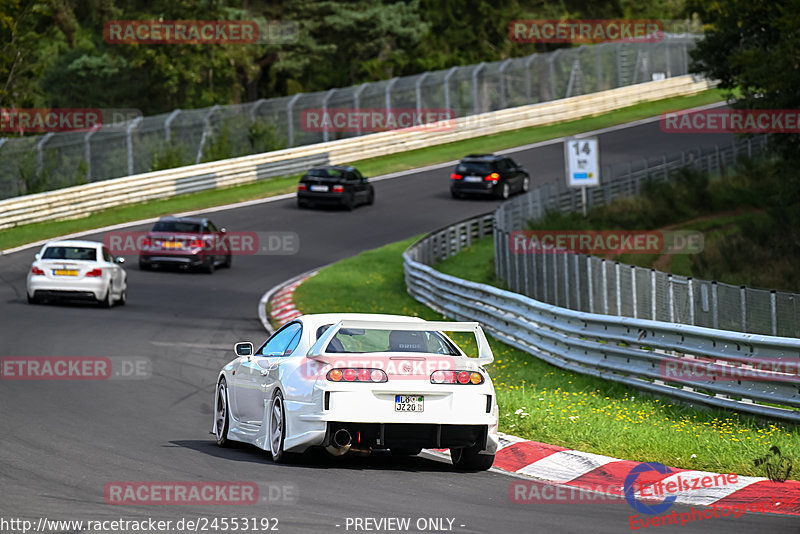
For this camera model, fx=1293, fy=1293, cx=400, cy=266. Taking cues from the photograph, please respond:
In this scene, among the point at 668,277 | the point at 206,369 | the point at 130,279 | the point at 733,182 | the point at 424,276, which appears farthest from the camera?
the point at 733,182

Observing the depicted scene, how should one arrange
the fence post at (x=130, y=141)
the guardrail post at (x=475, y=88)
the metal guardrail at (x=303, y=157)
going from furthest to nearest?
the guardrail post at (x=475, y=88) → the fence post at (x=130, y=141) → the metal guardrail at (x=303, y=157)

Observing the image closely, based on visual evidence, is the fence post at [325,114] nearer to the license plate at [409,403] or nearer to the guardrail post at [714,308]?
the guardrail post at [714,308]

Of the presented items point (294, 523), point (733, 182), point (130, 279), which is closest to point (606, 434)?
point (294, 523)

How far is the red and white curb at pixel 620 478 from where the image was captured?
31.5ft

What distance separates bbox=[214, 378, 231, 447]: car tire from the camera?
12.5 meters

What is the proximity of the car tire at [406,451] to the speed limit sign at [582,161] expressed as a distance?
23.5 metres

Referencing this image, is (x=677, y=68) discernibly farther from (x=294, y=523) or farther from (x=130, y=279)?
(x=294, y=523)

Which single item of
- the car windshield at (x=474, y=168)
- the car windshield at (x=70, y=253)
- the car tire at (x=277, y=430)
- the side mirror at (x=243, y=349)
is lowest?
the car windshield at (x=474, y=168)

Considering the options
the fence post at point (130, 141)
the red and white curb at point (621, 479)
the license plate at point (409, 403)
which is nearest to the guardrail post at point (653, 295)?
the red and white curb at point (621, 479)

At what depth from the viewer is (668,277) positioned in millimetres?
16906

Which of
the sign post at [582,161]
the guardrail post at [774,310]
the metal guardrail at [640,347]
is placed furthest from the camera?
the sign post at [582,161]

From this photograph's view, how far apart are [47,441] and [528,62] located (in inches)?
2111
